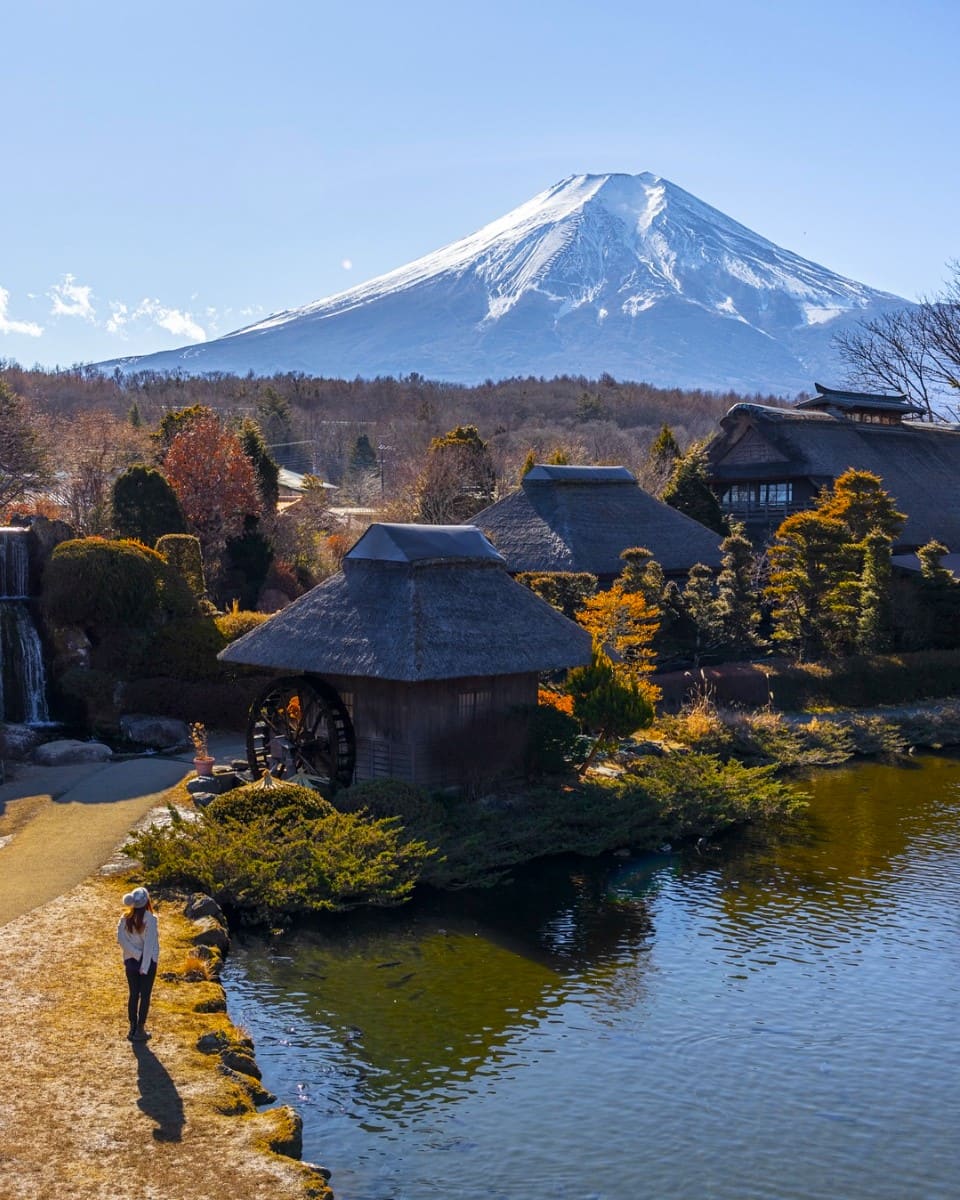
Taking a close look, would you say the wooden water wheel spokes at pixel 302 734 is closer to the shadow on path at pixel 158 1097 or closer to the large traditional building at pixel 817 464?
the shadow on path at pixel 158 1097

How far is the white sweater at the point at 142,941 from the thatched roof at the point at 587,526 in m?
27.1

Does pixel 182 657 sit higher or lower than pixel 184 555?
lower

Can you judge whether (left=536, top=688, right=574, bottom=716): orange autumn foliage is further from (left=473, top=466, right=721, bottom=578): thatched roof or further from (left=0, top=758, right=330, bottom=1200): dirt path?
(left=473, top=466, right=721, bottom=578): thatched roof

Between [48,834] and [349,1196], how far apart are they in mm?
10865

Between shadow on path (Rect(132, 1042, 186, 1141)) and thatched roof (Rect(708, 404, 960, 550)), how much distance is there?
39.4 metres

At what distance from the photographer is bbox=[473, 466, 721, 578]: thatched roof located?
134ft

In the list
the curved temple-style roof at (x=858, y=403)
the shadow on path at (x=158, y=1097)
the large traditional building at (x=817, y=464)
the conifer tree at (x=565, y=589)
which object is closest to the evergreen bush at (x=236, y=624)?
the conifer tree at (x=565, y=589)

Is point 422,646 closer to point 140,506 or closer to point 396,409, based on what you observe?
point 140,506

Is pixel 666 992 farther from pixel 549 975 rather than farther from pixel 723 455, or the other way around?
pixel 723 455

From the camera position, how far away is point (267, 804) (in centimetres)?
2105

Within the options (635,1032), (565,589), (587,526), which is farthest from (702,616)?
(635,1032)

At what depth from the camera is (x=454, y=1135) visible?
13.2m

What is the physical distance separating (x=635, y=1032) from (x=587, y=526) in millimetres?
26953

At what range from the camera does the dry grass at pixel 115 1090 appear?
11.1m
